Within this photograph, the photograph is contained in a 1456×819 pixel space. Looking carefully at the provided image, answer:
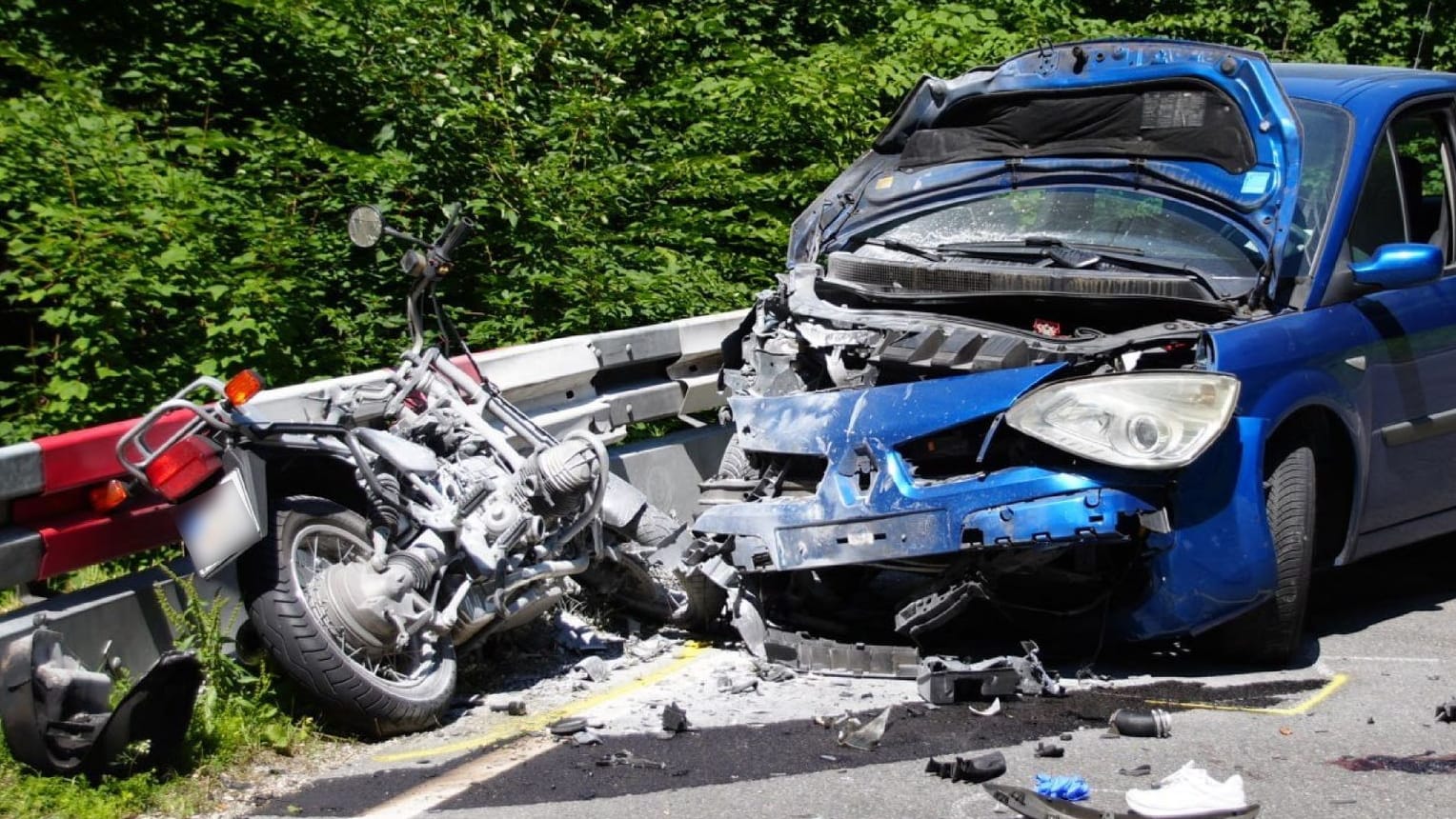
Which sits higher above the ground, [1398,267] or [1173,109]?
[1173,109]

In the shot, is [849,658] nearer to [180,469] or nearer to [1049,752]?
[1049,752]

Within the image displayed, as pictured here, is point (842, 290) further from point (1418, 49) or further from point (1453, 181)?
point (1418, 49)

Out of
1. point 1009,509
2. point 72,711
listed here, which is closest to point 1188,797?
point 1009,509

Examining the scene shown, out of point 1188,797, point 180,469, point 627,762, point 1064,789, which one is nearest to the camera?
point 1188,797

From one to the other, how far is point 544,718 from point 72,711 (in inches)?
61.9

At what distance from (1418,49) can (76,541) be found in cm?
1321

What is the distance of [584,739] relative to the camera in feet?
17.6

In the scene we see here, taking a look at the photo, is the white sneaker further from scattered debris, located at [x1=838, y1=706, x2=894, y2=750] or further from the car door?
the car door

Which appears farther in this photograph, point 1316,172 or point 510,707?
point 1316,172

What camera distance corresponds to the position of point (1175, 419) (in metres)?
5.45

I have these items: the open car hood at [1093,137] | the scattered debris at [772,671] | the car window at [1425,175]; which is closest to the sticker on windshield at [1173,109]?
the open car hood at [1093,137]

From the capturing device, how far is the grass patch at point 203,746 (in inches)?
183

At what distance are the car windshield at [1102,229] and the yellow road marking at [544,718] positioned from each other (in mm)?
1999

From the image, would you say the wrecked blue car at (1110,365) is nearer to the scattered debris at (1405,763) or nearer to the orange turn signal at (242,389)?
the scattered debris at (1405,763)
